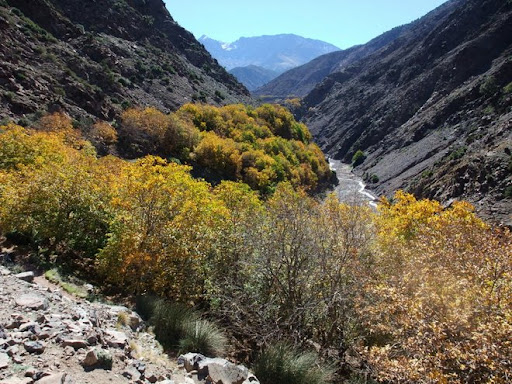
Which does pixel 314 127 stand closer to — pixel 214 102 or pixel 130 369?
pixel 214 102

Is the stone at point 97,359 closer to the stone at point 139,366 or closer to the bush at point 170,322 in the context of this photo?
the stone at point 139,366

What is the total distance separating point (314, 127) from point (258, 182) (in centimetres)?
→ 12160

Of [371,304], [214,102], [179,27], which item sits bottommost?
[371,304]

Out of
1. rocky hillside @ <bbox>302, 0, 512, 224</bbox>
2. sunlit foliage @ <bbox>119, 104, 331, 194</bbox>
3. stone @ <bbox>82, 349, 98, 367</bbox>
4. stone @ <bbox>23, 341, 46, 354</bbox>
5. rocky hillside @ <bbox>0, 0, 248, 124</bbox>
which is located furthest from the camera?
rocky hillside @ <bbox>302, 0, 512, 224</bbox>

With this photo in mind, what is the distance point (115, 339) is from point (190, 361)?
1.91 m

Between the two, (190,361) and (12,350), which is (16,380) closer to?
(12,350)

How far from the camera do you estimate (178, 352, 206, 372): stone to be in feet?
30.1

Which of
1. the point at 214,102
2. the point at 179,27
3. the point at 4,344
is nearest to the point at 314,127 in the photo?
the point at 179,27

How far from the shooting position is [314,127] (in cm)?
17175

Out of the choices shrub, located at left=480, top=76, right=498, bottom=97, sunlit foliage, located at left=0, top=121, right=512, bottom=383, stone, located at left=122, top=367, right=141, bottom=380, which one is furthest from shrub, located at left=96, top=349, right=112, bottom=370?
shrub, located at left=480, top=76, right=498, bottom=97

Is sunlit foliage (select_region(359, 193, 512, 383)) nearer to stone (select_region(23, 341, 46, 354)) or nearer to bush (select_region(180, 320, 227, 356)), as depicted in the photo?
bush (select_region(180, 320, 227, 356))

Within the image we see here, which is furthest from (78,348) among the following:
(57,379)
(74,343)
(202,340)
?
(202,340)

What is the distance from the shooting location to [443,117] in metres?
99.7

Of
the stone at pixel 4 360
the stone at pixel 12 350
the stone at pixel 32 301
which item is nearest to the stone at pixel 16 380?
the stone at pixel 4 360
